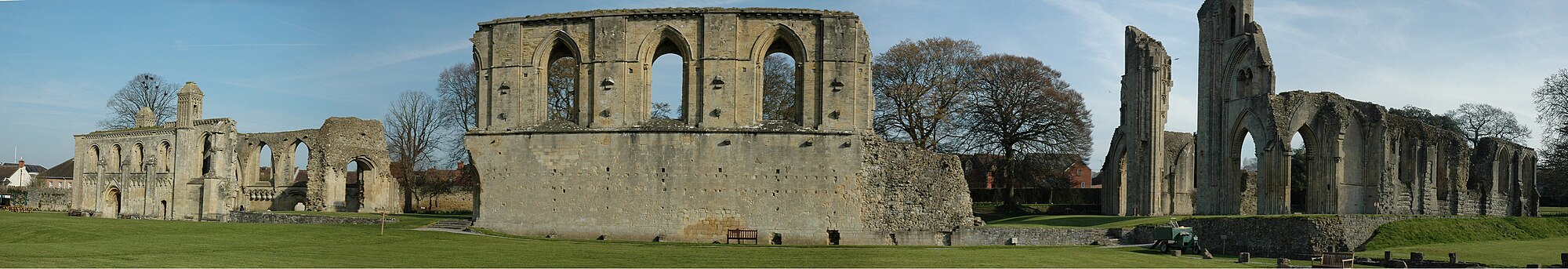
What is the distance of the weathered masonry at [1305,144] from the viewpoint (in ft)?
123

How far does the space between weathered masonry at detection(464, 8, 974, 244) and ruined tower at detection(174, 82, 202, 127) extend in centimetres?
2453

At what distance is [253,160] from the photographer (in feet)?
177

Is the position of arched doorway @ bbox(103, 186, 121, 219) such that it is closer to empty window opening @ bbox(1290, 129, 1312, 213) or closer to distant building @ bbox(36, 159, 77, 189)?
distant building @ bbox(36, 159, 77, 189)

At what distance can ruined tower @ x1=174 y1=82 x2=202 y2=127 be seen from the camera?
4969 centimetres

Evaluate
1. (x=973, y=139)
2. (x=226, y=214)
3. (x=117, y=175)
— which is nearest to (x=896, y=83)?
(x=973, y=139)

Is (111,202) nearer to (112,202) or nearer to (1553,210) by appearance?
(112,202)

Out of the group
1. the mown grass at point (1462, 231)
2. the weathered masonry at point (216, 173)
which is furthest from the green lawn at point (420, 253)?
the weathered masonry at point (216, 173)

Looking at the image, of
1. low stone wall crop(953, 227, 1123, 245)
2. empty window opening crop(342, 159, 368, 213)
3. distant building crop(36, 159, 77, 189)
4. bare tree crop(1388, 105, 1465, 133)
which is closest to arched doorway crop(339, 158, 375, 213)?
empty window opening crop(342, 159, 368, 213)

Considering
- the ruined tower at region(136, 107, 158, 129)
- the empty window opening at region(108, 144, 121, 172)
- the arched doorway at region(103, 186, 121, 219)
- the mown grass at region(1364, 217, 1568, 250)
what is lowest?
the arched doorway at region(103, 186, 121, 219)

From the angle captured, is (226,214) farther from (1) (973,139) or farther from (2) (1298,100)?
(2) (1298,100)

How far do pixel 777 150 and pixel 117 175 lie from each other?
35.5 meters

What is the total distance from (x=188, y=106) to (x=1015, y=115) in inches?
1370

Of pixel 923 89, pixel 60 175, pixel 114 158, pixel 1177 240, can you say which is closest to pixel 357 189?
pixel 114 158

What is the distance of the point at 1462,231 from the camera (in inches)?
1233
